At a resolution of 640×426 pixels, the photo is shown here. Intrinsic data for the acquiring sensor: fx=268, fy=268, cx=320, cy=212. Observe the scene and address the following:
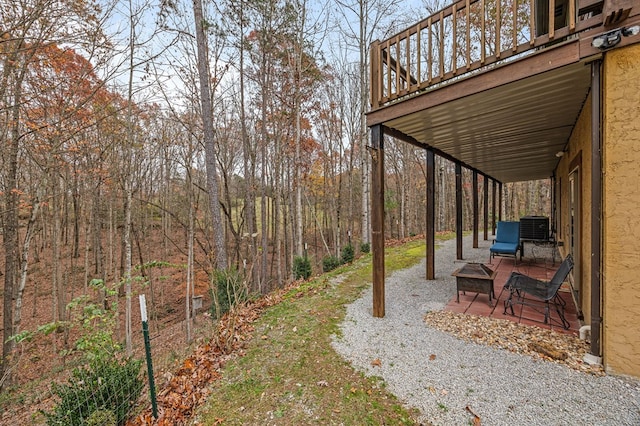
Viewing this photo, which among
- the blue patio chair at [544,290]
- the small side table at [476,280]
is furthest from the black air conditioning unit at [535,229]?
the small side table at [476,280]

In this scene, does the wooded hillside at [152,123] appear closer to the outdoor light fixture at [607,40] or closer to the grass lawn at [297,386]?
the grass lawn at [297,386]

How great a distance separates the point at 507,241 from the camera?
7008mm

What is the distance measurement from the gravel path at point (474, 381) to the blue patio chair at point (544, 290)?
1.17 meters

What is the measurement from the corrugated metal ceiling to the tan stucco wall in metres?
0.36

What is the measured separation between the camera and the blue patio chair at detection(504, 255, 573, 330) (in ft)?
11.8

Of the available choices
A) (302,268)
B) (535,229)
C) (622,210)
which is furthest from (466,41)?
(535,229)

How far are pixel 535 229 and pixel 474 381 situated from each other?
7.58 meters

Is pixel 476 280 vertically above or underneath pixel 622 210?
underneath

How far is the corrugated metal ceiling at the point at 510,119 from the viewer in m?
3.02

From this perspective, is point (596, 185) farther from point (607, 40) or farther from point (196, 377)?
point (196, 377)

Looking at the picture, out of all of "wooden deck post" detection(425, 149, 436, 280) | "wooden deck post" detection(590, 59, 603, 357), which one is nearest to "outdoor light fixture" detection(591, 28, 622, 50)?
"wooden deck post" detection(590, 59, 603, 357)

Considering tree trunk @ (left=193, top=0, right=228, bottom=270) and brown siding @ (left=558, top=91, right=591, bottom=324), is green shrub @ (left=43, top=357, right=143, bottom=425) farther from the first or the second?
brown siding @ (left=558, top=91, right=591, bottom=324)

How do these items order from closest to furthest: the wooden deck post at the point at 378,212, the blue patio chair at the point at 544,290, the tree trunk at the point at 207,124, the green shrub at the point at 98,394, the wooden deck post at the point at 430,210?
the green shrub at the point at 98,394, the blue patio chair at the point at 544,290, the wooden deck post at the point at 378,212, the wooden deck post at the point at 430,210, the tree trunk at the point at 207,124

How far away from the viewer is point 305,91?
424 inches
